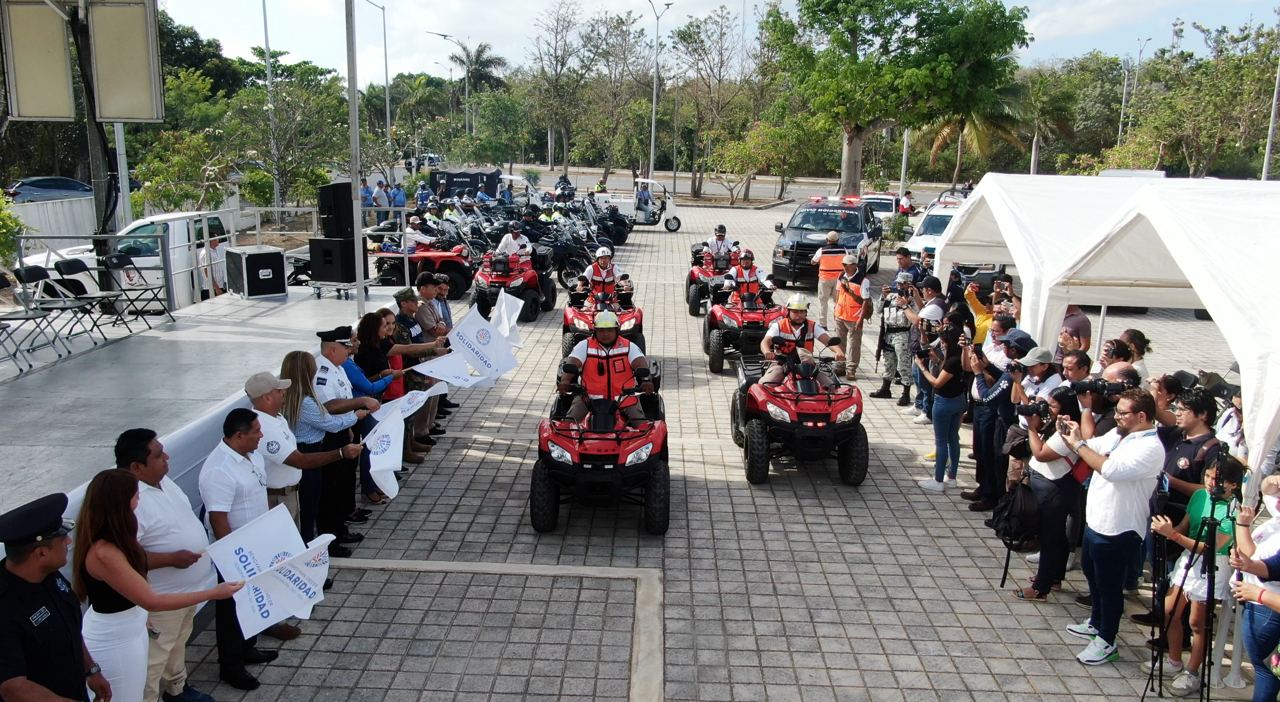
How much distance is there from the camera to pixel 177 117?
114 feet

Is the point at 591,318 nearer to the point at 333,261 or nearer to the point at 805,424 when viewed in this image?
the point at 333,261

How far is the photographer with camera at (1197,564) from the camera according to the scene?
16.8 ft

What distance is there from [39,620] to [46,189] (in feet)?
109

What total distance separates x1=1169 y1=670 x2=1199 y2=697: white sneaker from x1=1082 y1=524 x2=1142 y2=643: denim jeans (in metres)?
0.41

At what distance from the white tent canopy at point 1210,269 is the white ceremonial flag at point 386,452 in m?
5.42

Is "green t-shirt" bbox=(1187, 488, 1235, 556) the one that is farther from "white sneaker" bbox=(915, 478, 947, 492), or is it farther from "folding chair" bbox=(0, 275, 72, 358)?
"folding chair" bbox=(0, 275, 72, 358)

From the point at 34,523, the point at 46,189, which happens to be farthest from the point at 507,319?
the point at 46,189

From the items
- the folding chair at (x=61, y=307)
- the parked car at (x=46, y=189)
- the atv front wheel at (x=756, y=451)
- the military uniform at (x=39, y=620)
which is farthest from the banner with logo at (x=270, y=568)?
the parked car at (x=46, y=189)

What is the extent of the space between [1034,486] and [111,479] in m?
5.55

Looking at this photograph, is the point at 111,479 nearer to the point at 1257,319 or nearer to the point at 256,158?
the point at 1257,319

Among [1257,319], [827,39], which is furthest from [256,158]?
[1257,319]

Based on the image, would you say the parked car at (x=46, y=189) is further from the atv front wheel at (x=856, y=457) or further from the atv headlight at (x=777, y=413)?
the atv front wheel at (x=856, y=457)

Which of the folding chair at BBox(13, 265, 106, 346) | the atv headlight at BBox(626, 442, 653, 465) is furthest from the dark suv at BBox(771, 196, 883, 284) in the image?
the folding chair at BBox(13, 265, 106, 346)

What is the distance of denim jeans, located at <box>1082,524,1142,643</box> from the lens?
18.0 ft
